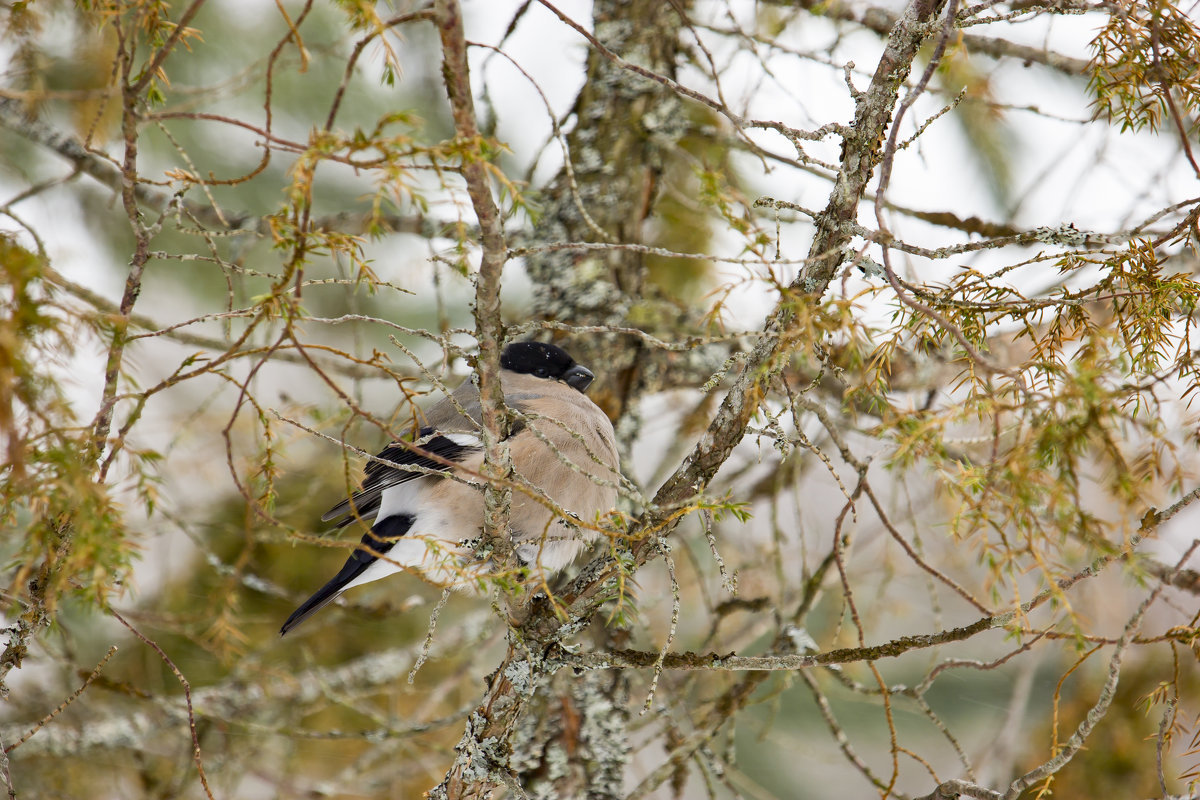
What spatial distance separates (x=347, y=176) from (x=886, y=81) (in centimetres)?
330

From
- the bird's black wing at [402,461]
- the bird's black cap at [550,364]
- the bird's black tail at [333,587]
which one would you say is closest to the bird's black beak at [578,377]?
the bird's black cap at [550,364]

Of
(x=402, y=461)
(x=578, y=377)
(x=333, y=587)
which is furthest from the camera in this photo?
(x=578, y=377)

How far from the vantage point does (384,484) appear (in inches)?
107

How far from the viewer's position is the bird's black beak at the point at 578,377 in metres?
2.80

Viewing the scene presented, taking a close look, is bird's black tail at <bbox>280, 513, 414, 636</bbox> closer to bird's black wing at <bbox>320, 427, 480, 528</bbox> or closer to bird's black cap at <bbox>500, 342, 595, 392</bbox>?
bird's black wing at <bbox>320, 427, 480, 528</bbox>

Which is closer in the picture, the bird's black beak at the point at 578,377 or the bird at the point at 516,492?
the bird at the point at 516,492

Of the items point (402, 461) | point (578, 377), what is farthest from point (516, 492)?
point (578, 377)

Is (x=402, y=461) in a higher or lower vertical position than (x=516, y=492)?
higher

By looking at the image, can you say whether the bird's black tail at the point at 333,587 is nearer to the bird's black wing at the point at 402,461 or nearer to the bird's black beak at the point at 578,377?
the bird's black wing at the point at 402,461

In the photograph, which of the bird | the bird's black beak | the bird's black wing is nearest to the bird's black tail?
the bird

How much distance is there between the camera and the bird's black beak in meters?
2.80

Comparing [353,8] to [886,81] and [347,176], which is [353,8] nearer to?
[886,81]

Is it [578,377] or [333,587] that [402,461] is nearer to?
[333,587]

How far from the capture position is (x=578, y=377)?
2.81 m
